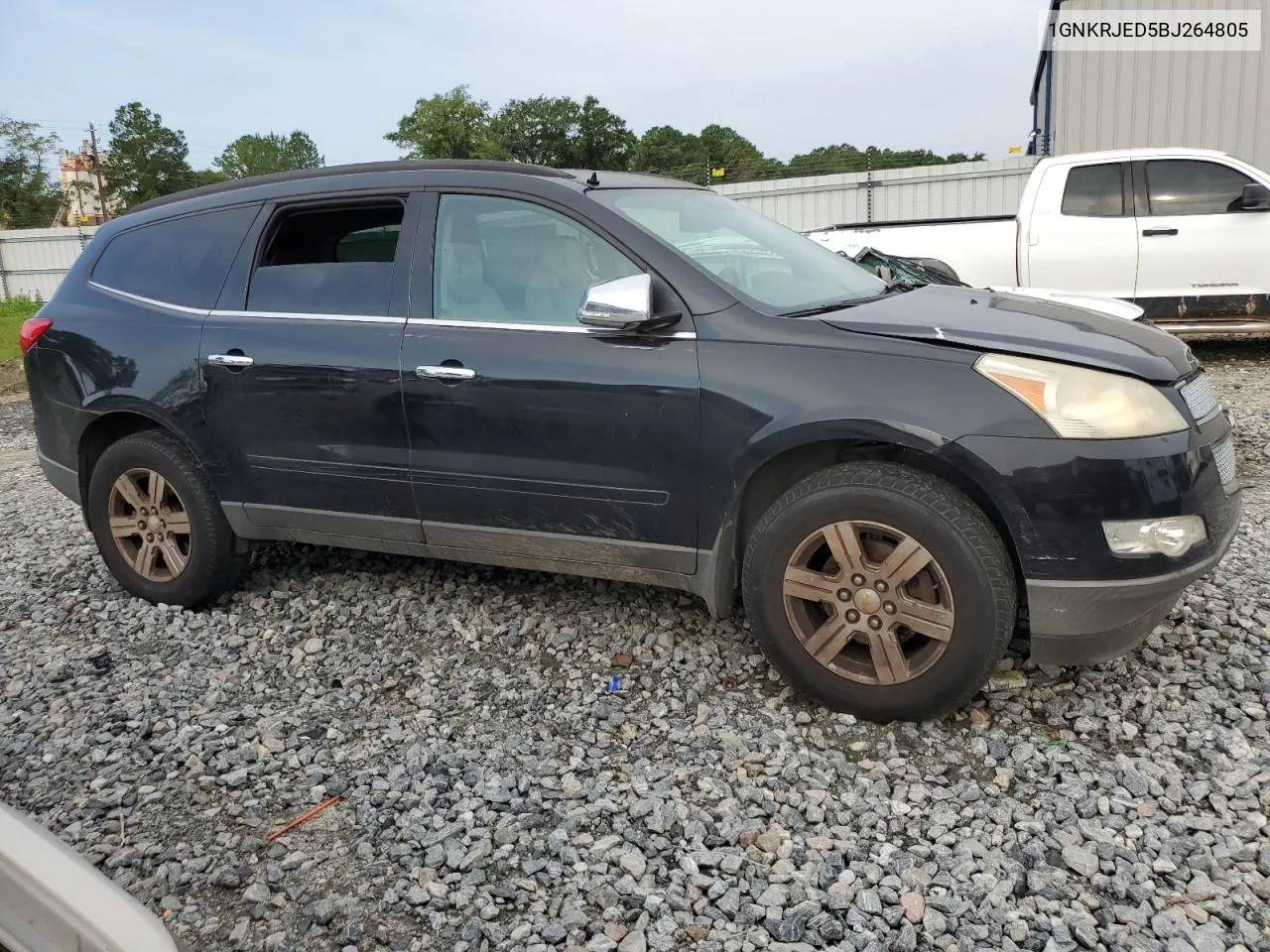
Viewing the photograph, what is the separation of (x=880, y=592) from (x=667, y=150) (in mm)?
69717

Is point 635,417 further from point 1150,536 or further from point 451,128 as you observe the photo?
point 451,128

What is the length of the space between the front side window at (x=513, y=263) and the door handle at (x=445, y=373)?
7.9 inches

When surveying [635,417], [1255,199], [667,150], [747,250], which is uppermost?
[667,150]

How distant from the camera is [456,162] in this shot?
3.73 meters

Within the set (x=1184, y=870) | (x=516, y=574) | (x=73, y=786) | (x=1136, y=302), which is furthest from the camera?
(x=1136, y=302)

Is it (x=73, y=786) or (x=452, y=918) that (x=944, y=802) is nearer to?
(x=452, y=918)

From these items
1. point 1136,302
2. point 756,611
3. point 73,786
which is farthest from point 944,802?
point 1136,302

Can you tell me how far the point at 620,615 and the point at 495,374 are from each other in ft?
3.78

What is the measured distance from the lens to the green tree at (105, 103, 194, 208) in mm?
65938

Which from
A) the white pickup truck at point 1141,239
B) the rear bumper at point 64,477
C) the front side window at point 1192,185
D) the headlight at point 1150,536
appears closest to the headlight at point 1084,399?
the headlight at point 1150,536

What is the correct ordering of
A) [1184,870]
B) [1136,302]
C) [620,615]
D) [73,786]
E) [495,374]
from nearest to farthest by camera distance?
[1184,870] → [73,786] → [495,374] → [620,615] → [1136,302]

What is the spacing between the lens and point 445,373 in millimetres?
3500

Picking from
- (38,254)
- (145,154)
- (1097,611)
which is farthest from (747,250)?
(145,154)

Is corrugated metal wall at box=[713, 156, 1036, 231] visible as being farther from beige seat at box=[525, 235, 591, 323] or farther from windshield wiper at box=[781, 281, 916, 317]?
beige seat at box=[525, 235, 591, 323]
